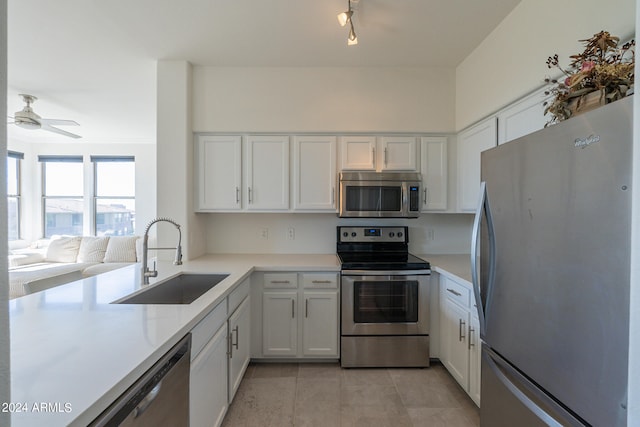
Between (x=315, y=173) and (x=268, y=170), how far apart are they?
1.48 ft

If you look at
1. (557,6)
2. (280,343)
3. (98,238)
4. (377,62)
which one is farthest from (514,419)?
(98,238)

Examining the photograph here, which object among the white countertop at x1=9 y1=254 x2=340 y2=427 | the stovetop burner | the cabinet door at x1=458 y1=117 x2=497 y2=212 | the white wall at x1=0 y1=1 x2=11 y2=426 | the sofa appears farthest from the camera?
the sofa

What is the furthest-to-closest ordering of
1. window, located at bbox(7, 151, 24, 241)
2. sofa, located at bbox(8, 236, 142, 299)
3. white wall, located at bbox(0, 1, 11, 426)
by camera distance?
window, located at bbox(7, 151, 24, 241) → sofa, located at bbox(8, 236, 142, 299) → white wall, located at bbox(0, 1, 11, 426)

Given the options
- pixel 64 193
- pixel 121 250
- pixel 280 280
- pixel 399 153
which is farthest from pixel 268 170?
pixel 64 193

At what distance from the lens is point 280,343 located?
2346mm

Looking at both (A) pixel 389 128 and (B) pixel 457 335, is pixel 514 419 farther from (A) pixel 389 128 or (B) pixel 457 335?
(A) pixel 389 128

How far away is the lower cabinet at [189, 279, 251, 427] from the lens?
126 cm

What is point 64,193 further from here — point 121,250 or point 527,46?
point 527,46

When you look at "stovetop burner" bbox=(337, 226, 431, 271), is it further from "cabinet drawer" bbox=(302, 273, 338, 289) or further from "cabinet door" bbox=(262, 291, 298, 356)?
"cabinet door" bbox=(262, 291, 298, 356)

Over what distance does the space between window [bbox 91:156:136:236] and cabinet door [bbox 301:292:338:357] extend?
15.3ft

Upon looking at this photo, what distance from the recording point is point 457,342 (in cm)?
204

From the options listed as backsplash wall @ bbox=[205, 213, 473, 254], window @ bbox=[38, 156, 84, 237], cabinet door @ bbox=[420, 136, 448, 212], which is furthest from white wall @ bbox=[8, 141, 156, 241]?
cabinet door @ bbox=[420, 136, 448, 212]

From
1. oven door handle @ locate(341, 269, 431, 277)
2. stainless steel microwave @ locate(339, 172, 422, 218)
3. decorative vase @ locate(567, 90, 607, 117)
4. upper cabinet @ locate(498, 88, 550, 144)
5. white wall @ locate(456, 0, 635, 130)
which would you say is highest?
A: white wall @ locate(456, 0, 635, 130)

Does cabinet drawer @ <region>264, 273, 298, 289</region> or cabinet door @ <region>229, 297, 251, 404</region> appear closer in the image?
cabinet door @ <region>229, 297, 251, 404</region>
